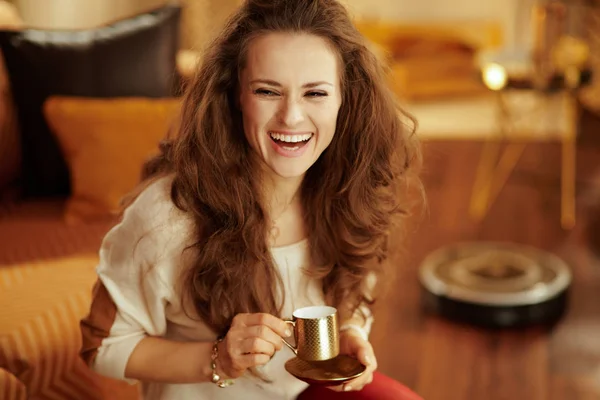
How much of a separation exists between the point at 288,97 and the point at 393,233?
448mm

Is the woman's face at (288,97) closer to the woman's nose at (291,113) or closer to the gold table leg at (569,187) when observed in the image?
the woman's nose at (291,113)

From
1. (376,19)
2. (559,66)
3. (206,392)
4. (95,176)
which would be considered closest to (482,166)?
(559,66)

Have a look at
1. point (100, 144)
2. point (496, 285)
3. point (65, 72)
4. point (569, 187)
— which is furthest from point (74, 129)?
point (569, 187)

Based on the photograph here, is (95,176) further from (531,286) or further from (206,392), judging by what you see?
(531,286)

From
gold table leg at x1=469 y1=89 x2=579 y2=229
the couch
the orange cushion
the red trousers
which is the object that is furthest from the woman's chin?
gold table leg at x1=469 y1=89 x2=579 y2=229

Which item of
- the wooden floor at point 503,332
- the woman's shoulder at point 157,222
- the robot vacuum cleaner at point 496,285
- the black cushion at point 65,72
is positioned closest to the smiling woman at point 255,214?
the woman's shoulder at point 157,222

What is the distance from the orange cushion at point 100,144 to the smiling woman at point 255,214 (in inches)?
38.6

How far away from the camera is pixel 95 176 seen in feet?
8.04

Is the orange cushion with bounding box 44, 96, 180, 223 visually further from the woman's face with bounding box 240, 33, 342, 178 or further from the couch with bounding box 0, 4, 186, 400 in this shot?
the woman's face with bounding box 240, 33, 342, 178

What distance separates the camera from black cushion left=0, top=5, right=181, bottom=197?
2508mm

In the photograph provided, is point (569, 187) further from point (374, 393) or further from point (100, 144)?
point (374, 393)

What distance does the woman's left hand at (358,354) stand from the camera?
139 centimetres

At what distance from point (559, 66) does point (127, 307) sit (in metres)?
2.40

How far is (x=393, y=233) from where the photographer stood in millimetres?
1628
